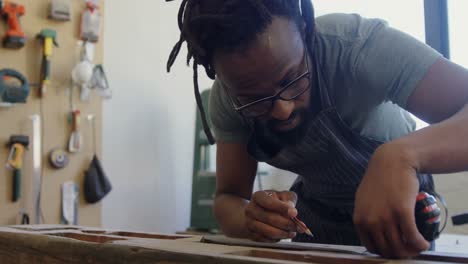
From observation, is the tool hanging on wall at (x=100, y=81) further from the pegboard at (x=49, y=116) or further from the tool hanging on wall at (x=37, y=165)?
the tool hanging on wall at (x=37, y=165)

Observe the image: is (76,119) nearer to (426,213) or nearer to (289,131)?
(289,131)

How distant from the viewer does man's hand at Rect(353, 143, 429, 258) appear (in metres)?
0.57

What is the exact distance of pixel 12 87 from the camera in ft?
5.83

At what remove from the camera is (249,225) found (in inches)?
31.4

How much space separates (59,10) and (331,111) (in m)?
1.43

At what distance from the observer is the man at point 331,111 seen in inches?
23.9

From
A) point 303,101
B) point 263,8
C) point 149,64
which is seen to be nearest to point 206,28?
point 263,8

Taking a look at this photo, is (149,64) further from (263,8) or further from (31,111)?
(263,8)

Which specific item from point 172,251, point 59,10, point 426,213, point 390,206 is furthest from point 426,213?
point 59,10

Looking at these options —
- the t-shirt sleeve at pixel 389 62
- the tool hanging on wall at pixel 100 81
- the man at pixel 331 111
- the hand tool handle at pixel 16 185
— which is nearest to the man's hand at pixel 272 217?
the man at pixel 331 111

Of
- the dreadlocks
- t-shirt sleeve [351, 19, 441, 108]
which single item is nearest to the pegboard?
the dreadlocks

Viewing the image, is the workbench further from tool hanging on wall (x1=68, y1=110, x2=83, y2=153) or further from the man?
tool hanging on wall (x1=68, y1=110, x2=83, y2=153)

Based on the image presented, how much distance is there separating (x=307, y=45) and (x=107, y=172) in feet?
5.11

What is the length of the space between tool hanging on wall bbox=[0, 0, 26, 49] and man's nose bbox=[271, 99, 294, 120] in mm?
1324
